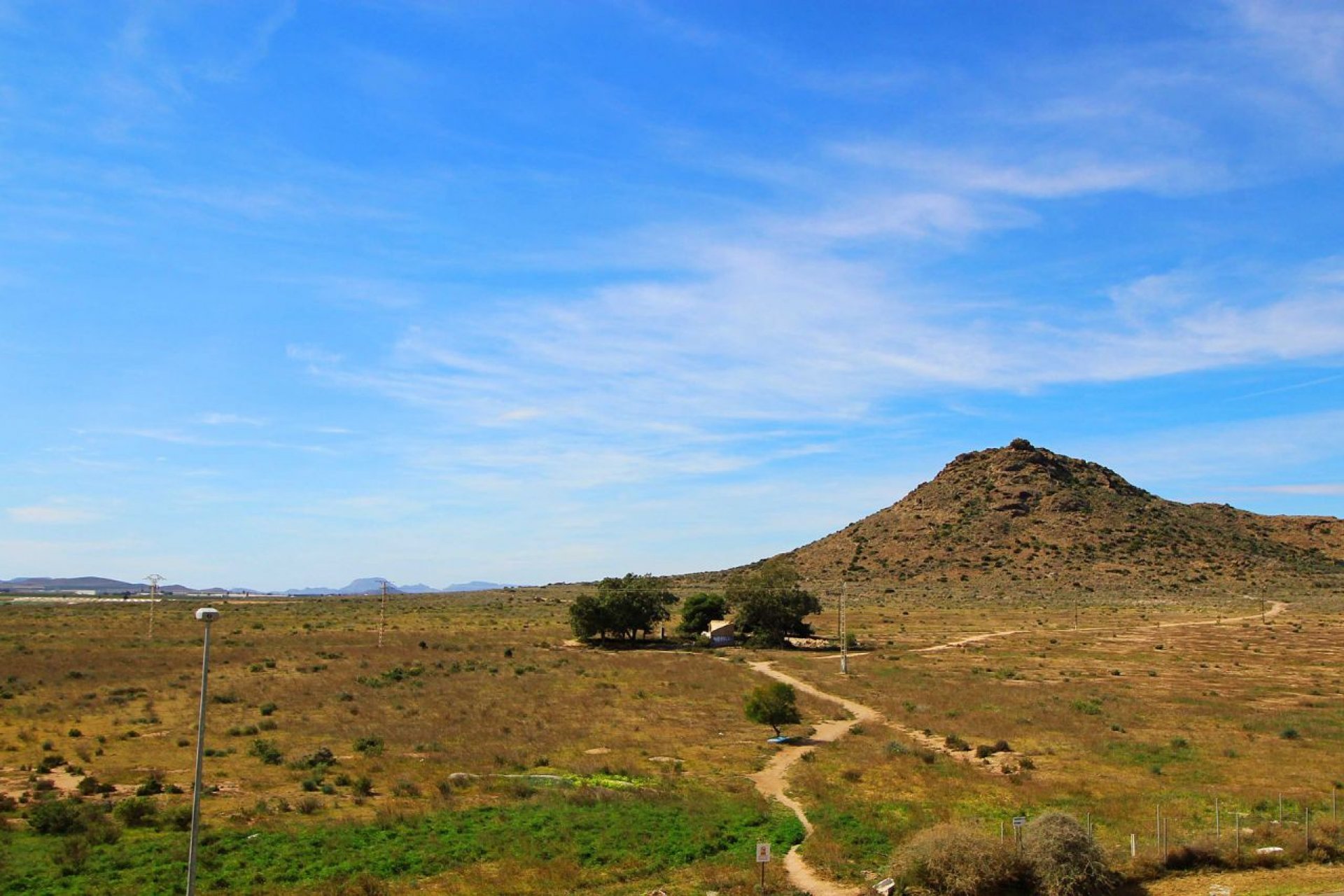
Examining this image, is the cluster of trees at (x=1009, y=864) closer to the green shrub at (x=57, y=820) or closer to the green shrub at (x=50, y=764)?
the green shrub at (x=57, y=820)

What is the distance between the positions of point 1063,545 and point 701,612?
342ft

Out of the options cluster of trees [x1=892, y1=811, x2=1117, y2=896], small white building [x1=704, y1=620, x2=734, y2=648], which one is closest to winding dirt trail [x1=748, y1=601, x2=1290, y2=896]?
cluster of trees [x1=892, y1=811, x2=1117, y2=896]

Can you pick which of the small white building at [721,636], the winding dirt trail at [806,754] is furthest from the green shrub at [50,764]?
the small white building at [721,636]

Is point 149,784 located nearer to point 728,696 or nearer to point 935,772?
point 935,772

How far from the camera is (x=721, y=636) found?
85.1m

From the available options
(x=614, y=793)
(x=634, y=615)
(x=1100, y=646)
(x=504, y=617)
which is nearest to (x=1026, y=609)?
(x=1100, y=646)

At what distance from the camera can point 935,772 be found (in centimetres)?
3225

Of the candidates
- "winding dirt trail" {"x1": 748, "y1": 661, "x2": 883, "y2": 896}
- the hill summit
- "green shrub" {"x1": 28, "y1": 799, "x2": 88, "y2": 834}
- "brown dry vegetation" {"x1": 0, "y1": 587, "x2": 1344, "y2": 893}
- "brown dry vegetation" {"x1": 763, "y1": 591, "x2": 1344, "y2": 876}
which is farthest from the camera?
the hill summit

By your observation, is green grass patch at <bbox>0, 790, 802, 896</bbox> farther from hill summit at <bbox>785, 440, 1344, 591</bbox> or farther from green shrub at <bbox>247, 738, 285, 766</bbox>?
hill summit at <bbox>785, 440, 1344, 591</bbox>

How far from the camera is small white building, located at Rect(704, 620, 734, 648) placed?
8481cm

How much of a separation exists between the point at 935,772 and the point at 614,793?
1231 cm

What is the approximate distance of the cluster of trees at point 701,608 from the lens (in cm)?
8381

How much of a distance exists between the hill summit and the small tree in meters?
122

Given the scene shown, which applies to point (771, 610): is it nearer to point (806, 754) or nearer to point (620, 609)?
point (620, 609)
